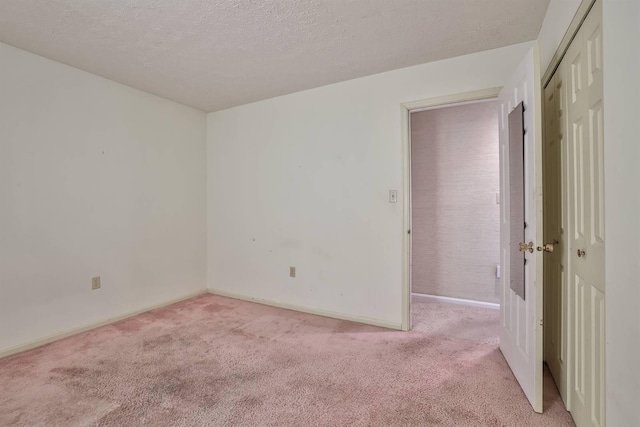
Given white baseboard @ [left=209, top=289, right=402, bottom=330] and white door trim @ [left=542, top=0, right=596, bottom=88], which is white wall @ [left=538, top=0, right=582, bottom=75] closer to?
white door trim @ [left=542, top=0, right=596, bottom=88]

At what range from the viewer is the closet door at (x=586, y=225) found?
1219 mm

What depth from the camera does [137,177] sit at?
323 centimetres

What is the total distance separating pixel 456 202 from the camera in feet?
11.8

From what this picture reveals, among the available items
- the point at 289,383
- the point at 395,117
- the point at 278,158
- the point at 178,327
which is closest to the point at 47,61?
the point at 278,158

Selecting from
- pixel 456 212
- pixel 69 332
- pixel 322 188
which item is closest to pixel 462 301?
pixel 456 212

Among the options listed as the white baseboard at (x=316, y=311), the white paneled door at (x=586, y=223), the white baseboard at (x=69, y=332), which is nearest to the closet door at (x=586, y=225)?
the white paneled door at (x=586, y=223)

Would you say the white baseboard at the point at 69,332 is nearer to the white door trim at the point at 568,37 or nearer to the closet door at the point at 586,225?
the closet door at the point at 586,225

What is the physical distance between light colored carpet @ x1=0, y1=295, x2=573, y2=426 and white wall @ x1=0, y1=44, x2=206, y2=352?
39 cm

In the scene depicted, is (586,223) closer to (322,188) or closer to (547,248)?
(547,248)

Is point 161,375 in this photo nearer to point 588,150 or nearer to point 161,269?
point 161,269

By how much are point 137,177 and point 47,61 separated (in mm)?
1156

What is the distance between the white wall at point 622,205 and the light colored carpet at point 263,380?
2.60ft

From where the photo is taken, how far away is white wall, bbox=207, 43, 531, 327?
282cm

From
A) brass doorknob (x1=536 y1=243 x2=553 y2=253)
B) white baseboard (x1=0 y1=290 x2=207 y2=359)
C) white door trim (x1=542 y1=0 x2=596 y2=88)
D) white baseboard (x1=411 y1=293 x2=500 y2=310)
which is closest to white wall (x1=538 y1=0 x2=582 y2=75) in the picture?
white door trim (x1=542 y1=0 x2=596 y2=88)
